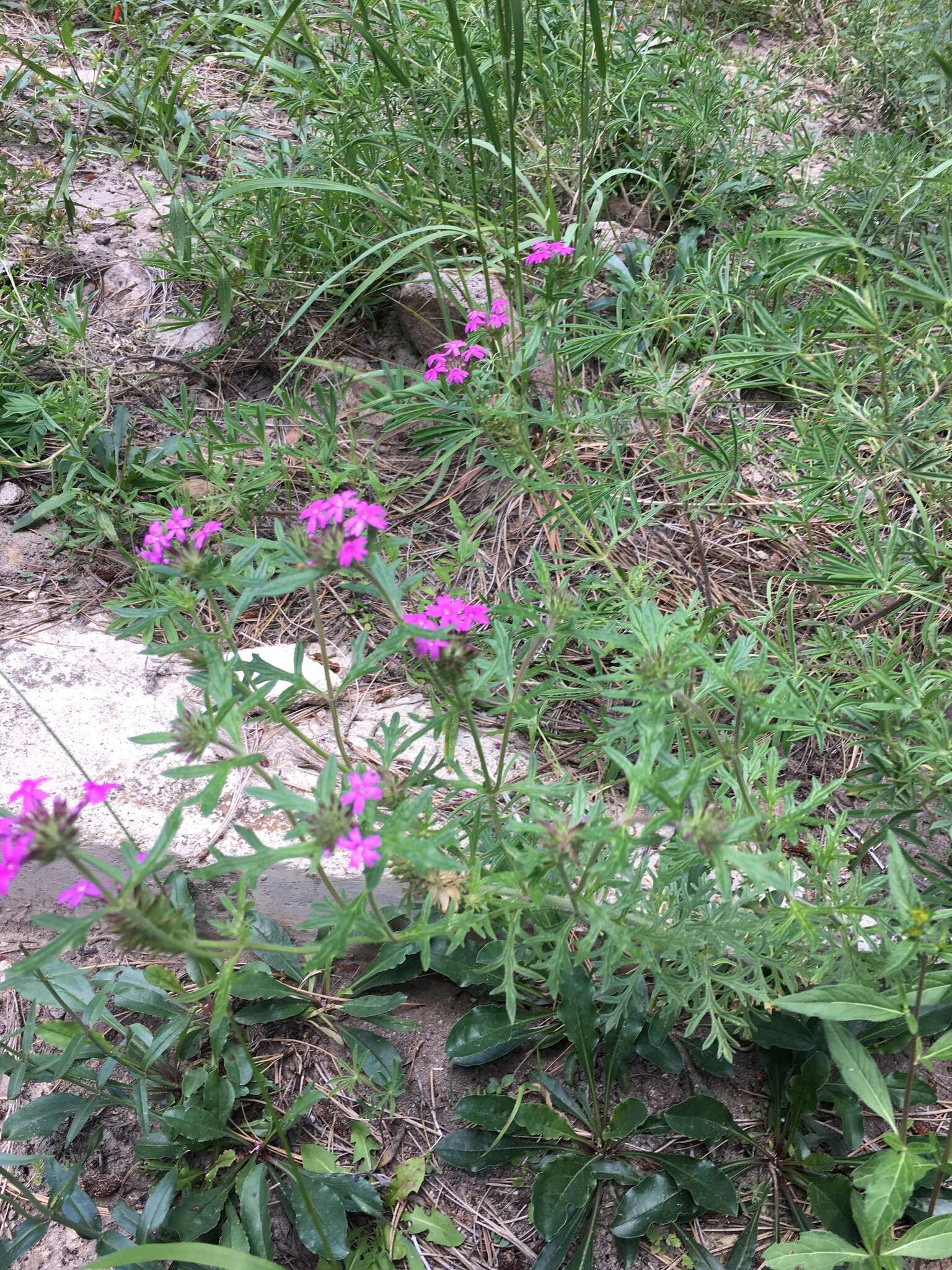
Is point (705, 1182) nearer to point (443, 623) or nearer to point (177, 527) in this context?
point (443, 623)

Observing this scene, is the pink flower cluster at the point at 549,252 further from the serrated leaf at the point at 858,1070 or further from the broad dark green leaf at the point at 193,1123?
the broad dark green leaf at the point at 193,1123

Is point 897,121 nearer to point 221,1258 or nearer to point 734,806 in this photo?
point 734,806

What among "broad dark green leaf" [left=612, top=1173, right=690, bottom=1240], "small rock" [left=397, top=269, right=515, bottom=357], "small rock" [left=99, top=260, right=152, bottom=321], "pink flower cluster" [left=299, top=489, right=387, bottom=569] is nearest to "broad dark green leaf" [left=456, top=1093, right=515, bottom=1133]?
"broad dark green leaf" [left=612, top=1173, right=690, bottom=1240]

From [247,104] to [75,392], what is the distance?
5.27ft

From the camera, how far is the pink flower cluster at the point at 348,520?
3.86 feet

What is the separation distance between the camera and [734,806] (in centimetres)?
158

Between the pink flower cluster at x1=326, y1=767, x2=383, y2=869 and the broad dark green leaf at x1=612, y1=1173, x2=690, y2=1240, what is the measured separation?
0.99 meters

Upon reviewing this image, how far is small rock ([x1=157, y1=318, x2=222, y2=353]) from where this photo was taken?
293 centimetres

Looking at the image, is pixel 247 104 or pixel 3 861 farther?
pixel 247 104

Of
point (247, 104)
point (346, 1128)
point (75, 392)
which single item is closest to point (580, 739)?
point (346, 1128)

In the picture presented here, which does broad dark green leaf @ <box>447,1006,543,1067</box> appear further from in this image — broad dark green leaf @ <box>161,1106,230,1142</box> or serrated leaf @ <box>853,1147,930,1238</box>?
serrated leaf @ <box>853,1147,930,1238</box>

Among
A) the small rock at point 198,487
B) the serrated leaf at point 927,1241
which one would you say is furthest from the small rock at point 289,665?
the serrated leaf at point 927,1241

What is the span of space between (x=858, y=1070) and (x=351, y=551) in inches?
50.4

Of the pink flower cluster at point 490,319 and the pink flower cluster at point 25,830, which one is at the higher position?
the pink flower cluster at point 490,319
